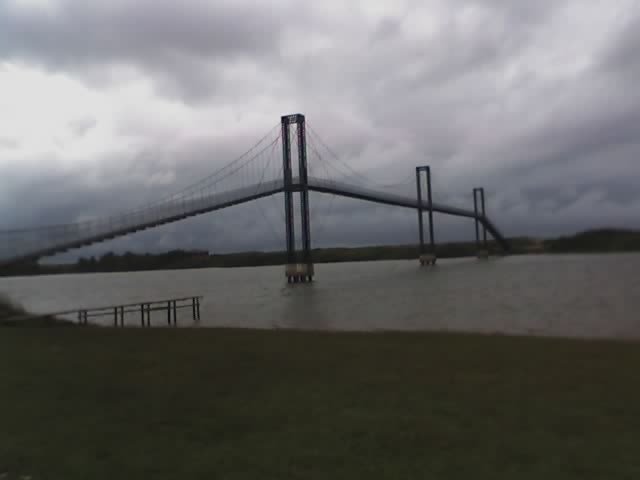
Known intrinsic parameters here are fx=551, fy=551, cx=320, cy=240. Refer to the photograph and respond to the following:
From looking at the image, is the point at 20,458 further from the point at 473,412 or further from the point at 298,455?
the point at 473,412

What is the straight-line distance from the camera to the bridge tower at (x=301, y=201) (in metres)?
52.5

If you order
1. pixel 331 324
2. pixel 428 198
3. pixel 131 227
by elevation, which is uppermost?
pixel 428 198

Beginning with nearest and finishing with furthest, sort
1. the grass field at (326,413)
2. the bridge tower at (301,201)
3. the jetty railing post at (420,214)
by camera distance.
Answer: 1. the grass field at (326,413)
2. the bridge tower at (301,201)
3. the jetty railing post at (420,214)

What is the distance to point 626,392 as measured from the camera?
6.42 metres

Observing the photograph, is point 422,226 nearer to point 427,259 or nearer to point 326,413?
point 427,259

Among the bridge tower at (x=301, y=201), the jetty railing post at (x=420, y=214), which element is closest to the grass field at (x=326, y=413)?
the bridge tower at (x=301, y=201)

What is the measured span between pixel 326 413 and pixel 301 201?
46.6 metres

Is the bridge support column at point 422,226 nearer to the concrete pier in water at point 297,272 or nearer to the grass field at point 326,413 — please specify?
the concrete pier in water at point 297,272

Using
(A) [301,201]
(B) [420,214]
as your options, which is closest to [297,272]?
(A) [301,201]

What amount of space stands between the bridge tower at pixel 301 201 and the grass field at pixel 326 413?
42673 millimetres

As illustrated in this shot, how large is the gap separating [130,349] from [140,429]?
606 centimetres

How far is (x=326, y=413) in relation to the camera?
19.0ft

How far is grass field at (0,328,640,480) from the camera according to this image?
4.34 meters

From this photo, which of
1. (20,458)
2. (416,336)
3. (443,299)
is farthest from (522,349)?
(443,299)
